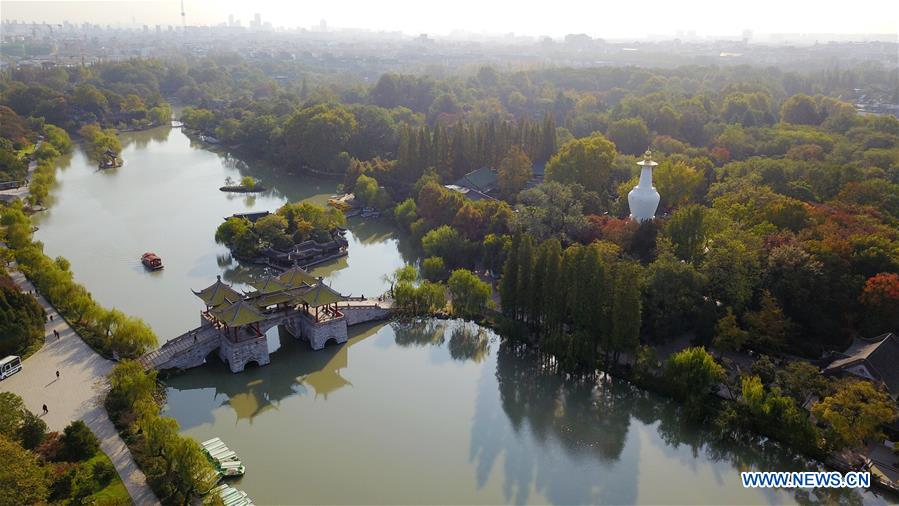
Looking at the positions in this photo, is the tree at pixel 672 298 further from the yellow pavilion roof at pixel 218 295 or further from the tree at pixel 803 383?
the yellow pavilion roof at pixel 218 295

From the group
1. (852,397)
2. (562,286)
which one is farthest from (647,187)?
(852,397)

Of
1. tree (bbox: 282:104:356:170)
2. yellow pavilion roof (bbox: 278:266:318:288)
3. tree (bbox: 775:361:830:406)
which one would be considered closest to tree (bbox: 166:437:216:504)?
yellow pavilion roof (bbox: 278:266:318:288)

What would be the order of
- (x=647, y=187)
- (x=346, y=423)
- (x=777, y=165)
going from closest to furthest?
1. (x=346, y=423)
2. (x=647, y=187)
3. (x=777, y=165)

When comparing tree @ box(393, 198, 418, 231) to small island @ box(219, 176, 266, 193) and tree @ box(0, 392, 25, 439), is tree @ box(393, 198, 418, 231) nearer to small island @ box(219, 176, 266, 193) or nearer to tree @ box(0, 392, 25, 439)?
small island @ box(219, 176, 266, 193)

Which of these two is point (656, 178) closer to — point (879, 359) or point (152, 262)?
point (879, 359)

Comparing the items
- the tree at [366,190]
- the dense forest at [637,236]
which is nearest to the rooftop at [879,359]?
the dense forest at [637,236]

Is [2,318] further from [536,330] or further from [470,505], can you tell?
[536,330]

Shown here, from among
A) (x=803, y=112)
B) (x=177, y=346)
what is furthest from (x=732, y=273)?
(x=803, y=112)
